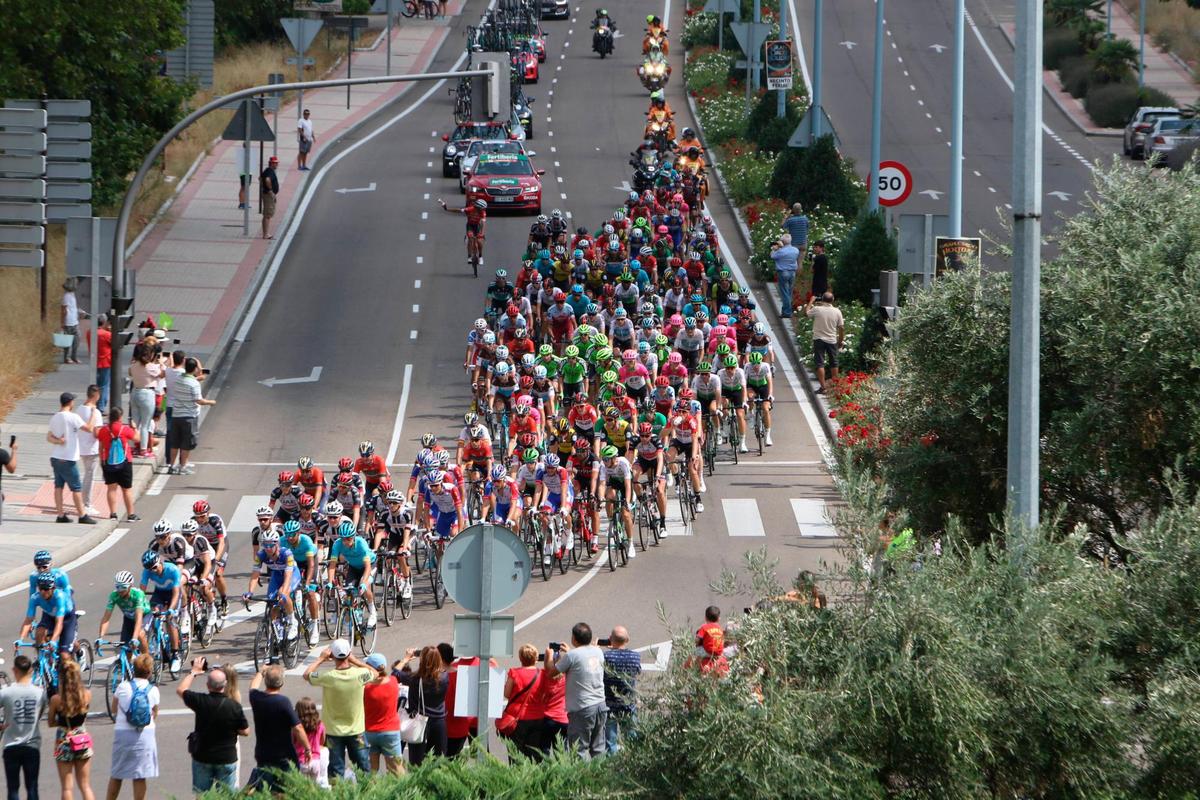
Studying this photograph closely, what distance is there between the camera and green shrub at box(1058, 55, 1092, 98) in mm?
65812

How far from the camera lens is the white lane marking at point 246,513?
985 inches

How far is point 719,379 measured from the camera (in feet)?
93.1

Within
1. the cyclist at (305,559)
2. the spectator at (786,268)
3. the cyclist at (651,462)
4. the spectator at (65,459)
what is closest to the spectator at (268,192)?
the spectator at (786,268)

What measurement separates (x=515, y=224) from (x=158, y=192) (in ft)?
30.3

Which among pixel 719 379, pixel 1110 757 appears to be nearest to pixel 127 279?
pixel 719 379

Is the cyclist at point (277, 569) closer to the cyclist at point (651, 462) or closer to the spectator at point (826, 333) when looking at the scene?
the cyclist at point (651, 462)

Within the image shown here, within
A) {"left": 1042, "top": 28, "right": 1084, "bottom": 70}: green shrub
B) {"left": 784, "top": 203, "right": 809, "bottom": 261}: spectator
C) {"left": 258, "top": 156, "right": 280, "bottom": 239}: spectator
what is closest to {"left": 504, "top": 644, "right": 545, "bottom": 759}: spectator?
{"left": 784, "top": 203, "right": 809, "bottom": 261}: spectator

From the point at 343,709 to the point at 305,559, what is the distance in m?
A: 5.27

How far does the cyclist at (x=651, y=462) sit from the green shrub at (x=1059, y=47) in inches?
1897

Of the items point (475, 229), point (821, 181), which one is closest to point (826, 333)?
point (475, 229)

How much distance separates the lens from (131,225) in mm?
45406

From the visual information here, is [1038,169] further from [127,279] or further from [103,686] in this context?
[127,279]

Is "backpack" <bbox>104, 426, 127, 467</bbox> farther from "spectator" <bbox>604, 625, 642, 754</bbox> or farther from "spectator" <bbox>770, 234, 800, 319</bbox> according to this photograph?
"spectator" <bbox>770, 234, 800, 319</bbox>

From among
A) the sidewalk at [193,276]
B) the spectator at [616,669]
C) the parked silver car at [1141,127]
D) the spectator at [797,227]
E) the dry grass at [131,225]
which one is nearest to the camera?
the spectator at [616,669]
